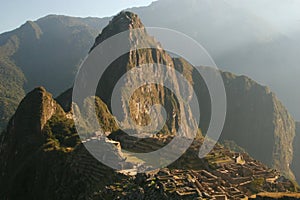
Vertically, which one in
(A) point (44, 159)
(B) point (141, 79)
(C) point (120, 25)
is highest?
(C) point (120, 25)

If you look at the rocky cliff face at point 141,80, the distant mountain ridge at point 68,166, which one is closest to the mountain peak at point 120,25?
the rocky cliff face at point 141,80

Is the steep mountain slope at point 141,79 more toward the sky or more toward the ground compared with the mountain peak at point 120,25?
more toward the ground

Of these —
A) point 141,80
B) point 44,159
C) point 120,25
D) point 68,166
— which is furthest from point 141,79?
point 68,166

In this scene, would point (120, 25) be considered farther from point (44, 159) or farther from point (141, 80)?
point (44, 159)

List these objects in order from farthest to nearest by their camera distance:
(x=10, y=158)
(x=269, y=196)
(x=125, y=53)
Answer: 1. (x=125, y=53)
2. (x=10, y=158)
3. (x=269, y=196)

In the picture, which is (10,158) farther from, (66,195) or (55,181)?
(66,195)

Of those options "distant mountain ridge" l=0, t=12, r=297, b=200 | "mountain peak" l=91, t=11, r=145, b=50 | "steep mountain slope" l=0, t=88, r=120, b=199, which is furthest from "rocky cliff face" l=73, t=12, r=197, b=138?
"steep mountain slope" l=0, t=88, r=120, b=199

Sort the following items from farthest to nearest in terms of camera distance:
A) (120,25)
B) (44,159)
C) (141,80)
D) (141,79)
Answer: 1. (120,25)
2. (141,79)
3. (141,80)
4. (44,159)

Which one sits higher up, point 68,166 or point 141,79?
point 141,79

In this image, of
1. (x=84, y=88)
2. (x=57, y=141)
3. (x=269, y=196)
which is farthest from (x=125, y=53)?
(x=269, y=196)

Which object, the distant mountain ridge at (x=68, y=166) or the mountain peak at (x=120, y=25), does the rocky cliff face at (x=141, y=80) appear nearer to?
the mountain peak at (x=120, y=25)

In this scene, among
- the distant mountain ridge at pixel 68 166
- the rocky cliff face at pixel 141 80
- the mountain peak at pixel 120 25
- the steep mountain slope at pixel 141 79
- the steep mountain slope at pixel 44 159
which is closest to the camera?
the distant mountain ridge at pixel 68 166

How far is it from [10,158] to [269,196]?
6422cm

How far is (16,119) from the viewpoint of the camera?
79688 millimetres
